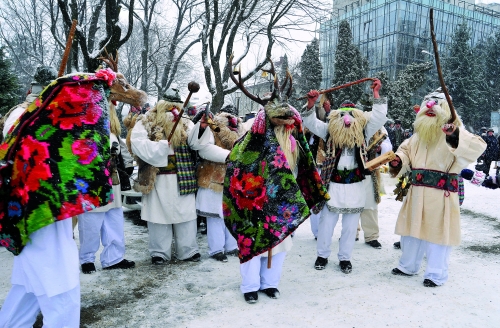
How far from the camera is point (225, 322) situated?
320cm

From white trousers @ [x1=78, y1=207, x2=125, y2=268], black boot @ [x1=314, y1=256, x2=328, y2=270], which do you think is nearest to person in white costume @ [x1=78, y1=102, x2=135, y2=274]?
white trousers @ [x1=78, y1=207, x2=125, y2=268]

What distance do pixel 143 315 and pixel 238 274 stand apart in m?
1.28

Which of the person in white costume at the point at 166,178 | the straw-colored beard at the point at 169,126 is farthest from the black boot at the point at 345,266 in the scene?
the straw-colored beard at the point at 169,126

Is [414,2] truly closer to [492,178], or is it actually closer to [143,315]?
[492,178]

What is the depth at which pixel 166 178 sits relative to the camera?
4.50m

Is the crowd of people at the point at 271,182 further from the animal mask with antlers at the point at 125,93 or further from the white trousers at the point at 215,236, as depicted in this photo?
the animal mask with antlers at the point at 125,93

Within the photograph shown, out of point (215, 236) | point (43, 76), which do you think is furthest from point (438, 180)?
point (43, 76)

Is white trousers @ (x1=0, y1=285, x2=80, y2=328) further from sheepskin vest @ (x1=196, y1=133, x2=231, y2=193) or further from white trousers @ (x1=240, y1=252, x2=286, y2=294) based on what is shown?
sheepskin vest @ (x1=196, y1=133, x2=231, y2=193)

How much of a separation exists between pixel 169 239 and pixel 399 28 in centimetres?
3465

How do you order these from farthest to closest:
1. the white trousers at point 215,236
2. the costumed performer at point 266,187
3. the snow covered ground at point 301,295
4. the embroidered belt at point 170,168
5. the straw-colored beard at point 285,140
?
the white trousers at point 215,236 < the embroidered belt at point 170,168 < the straw-colored beard at point 285,140 < the costumed performer at point 266,187 < the snow covered ground at point 301,295

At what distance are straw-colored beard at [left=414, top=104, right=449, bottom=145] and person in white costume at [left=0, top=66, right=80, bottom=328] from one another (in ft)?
11.3

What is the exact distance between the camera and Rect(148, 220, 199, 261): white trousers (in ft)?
15.1

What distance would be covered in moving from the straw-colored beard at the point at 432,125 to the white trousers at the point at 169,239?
9.08ft

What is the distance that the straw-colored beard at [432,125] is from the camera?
401 centimetres
